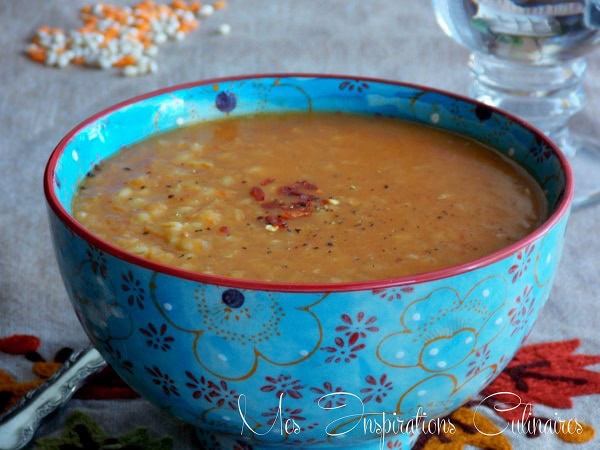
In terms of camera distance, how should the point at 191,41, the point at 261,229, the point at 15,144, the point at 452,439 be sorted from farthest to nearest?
the point at 191,41 < the point at 15,144 < the point at 452,439 < the point at 261,229

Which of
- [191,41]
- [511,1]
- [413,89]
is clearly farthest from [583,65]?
[191,41]

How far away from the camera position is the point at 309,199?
4.03 ft

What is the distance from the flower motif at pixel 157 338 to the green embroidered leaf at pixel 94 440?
0.29 m

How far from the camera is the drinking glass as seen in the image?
2.01 m

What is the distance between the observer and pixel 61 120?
2.33 m

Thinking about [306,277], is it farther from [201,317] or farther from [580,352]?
[580,352]

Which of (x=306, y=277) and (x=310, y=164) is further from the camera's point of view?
(x=310, y=164)

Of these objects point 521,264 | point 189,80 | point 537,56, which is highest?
point 521,264

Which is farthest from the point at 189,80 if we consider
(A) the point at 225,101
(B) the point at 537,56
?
(A) the point at 225,101

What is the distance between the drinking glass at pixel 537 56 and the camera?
6.58 feet

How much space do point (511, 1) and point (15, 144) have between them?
3.81ft

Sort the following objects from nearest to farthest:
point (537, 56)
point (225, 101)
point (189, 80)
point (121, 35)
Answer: point (225, 101), point (537, 56), point (189, 80), point (121, 35)

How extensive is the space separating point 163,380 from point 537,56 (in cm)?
133

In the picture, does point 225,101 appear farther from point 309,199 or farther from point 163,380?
point 163,380
